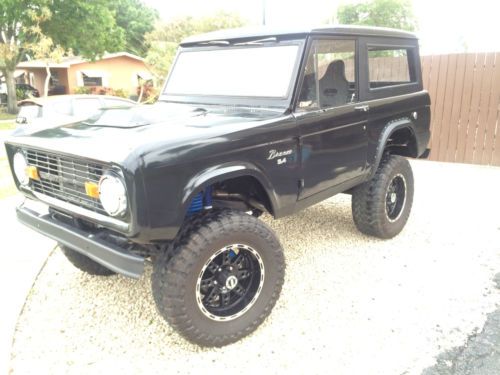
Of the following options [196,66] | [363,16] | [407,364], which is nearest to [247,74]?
[196,66]

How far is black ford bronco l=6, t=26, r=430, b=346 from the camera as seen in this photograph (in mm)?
2449

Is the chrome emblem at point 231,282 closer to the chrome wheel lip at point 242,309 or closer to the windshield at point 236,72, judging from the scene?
the chrome wheel lip at point 242,309

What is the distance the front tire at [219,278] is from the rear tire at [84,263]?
125 centimetres

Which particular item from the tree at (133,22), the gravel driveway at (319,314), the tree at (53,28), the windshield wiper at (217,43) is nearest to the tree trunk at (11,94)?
the tree at (53,28)

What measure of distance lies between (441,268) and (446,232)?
98 centimetres

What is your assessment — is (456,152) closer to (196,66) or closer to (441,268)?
(441,268)

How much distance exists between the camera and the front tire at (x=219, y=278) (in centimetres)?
258

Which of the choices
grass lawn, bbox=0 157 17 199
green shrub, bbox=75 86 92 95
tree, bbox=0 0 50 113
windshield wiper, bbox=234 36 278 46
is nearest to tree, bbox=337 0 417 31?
green shrub, bbox=75 86 92 95

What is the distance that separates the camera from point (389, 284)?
3.63 m

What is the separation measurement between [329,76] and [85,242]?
2569mm

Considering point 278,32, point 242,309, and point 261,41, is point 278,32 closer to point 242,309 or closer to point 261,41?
point 261,41

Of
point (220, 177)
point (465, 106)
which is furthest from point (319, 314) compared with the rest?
point (465, 106)

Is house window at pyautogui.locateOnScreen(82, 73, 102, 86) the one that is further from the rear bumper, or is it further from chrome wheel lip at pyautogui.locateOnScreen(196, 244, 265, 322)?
chrome wheel lip at pyautogui.locateOnScreen(196, 244, 265, 322)

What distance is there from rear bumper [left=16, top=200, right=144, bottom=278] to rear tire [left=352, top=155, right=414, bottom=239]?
2562 millimetres
